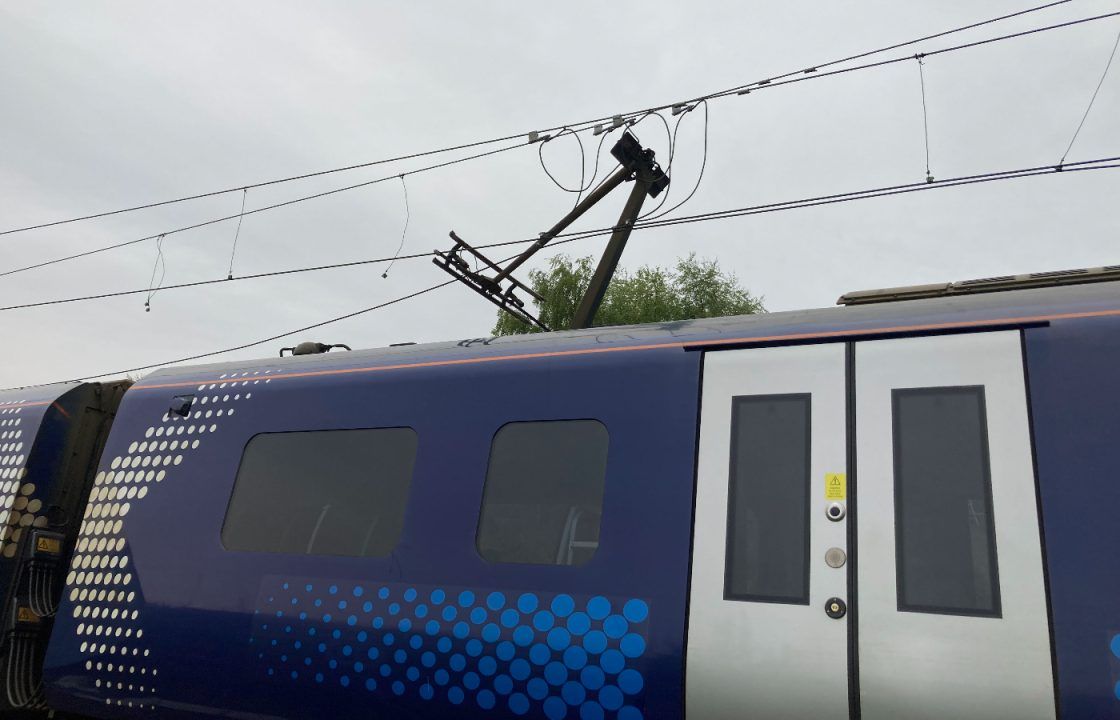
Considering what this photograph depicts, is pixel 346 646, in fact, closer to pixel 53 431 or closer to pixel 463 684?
pixel 463 684

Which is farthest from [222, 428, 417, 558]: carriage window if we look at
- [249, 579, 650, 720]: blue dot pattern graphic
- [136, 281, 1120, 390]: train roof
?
[136, 281, 1120, 390]: train roof

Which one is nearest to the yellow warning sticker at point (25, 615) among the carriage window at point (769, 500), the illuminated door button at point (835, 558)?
the carriage window at point (769, 500)

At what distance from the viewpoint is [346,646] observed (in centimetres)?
509

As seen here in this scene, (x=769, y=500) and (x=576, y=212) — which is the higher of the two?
(x=576, y=212)

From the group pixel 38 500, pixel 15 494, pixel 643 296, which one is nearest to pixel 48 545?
pixel 38 500

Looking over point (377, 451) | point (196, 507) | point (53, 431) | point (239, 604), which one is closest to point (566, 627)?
point (377, 451)

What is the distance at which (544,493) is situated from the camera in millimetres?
4938

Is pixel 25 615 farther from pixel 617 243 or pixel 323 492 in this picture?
pixel 617 243

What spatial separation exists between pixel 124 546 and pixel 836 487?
16.0ft

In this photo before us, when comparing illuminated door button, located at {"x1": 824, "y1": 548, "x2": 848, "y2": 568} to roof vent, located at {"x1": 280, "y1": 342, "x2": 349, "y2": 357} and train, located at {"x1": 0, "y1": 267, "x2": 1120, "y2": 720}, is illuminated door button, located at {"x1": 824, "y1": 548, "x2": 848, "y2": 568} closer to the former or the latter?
train, located at {"x1": 0, "y1": 267, "x2": 1120, "y2": 720}

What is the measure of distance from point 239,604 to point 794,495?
11.6ft

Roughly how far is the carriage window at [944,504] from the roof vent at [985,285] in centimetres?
98

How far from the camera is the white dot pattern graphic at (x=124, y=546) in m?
5.86

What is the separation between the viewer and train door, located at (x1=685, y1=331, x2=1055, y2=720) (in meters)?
3.68
